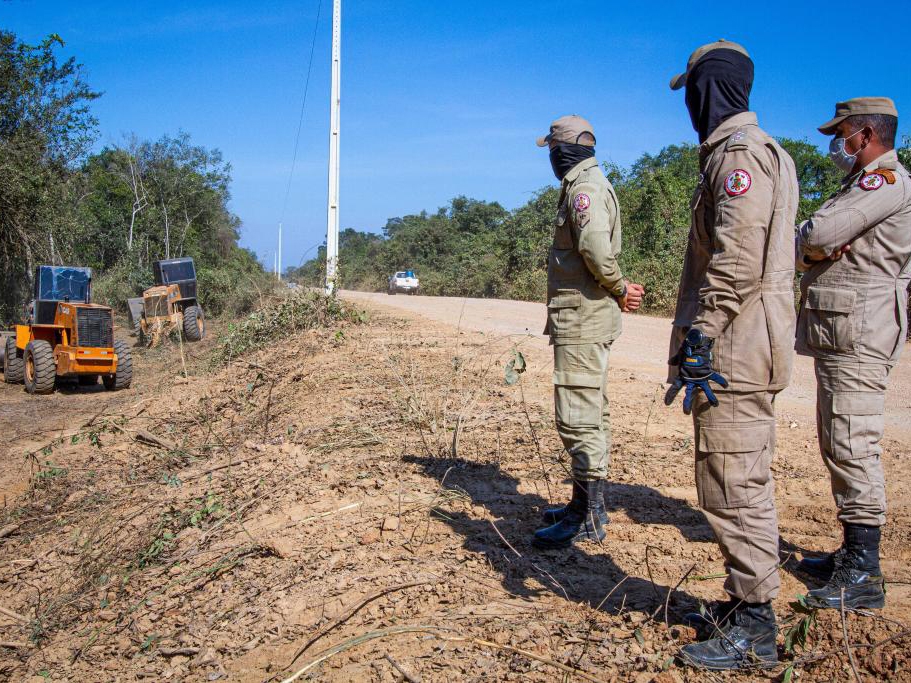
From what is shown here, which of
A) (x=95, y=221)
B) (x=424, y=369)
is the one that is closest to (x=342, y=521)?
(x=424, y=369)

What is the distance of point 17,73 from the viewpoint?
18750mm

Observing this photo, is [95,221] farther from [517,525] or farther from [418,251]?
[517,525]

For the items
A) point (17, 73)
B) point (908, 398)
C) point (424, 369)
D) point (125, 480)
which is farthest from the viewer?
point (17, 73)

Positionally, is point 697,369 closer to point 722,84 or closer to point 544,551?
point 722,84

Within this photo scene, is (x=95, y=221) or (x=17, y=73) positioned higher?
(x=17, y=73)

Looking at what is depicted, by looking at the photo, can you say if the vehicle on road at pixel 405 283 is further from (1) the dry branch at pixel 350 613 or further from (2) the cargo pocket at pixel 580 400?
(1) the dry branch at pixel 350 613

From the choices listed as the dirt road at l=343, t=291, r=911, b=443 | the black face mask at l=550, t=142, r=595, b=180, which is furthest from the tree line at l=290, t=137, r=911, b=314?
the black face mask at l=550, t=142, r=595, b=180

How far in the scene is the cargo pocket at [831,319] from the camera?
271cm

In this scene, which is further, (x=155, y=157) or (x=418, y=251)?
(x=418, y=251)

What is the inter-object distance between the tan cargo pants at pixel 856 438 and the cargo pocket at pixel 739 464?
729 millimetres

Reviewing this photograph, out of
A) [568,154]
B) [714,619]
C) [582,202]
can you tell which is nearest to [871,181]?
[582,202]

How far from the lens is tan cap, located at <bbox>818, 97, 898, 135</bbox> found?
276 centimetres

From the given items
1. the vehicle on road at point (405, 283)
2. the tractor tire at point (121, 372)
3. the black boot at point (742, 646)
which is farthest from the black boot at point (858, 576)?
the vehicle on road at point (405, 283)

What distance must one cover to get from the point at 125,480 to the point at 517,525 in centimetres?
309
